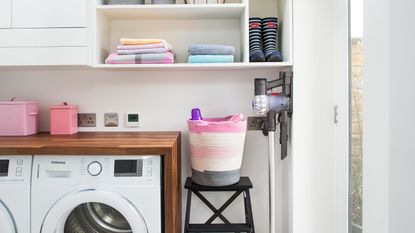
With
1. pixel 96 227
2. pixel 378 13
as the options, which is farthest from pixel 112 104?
pixel 378 13

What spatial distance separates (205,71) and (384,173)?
1349 mm

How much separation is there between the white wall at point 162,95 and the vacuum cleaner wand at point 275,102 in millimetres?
276

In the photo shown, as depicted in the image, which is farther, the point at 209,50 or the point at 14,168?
the point at 209,50

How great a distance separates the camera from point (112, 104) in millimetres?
2180

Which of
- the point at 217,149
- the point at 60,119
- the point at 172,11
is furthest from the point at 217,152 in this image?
the point at 60,119

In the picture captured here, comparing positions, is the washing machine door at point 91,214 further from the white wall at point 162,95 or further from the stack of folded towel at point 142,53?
the stack of folded towel at point 142,53

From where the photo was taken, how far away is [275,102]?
183 cm

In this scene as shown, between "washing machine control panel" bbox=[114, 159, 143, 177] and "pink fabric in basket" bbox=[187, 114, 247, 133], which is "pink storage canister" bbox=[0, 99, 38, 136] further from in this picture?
"pink fabric in basket" bbox=[187, 114, 247, 133]

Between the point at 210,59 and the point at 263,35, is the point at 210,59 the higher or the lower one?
the lower one

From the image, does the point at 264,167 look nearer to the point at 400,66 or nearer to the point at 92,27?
the point at 400,66

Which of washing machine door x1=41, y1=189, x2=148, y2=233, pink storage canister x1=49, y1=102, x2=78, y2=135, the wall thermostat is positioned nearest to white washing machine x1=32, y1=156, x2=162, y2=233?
washing machine door x1=41, y1=189, x2=148, y2=233

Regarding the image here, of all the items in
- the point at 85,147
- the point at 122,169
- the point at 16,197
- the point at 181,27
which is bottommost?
the point at 16,197

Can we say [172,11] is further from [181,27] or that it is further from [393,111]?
[393,111]

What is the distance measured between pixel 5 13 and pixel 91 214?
125 centimetres
